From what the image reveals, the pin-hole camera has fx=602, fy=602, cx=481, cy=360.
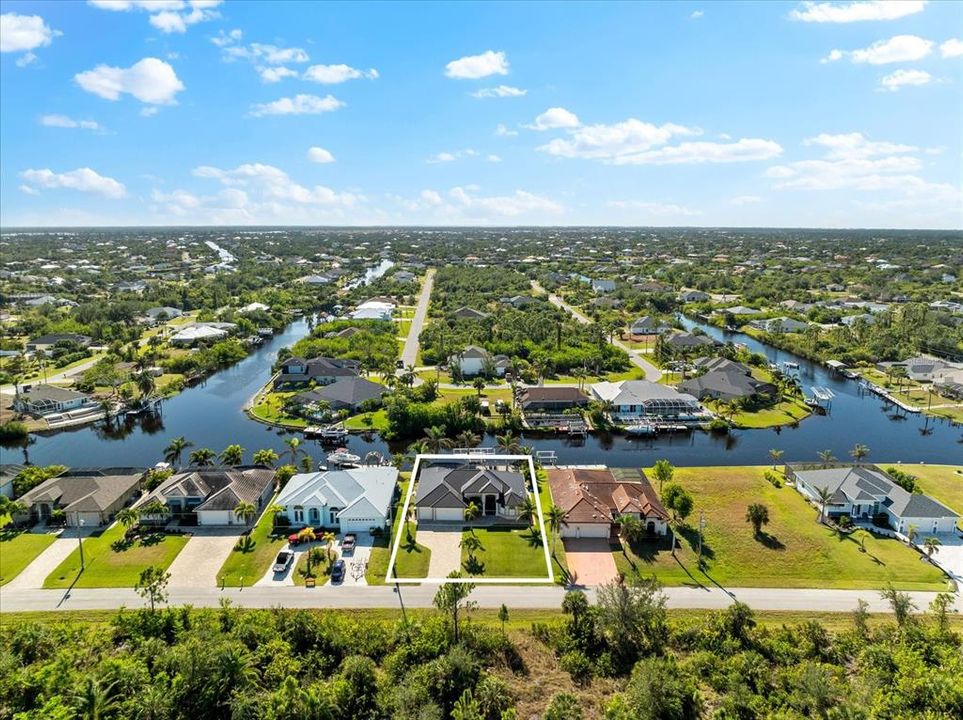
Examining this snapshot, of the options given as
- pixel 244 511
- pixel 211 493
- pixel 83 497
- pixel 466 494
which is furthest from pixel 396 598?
pixel 83 497

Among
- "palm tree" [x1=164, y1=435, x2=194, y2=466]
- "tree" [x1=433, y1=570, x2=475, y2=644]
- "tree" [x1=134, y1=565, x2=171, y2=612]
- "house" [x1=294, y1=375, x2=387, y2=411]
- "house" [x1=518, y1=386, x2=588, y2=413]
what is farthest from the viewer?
"house" [x1=294, y1=375, x2=387, y2=411]

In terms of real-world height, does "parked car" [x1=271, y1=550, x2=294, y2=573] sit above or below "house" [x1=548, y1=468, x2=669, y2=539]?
below

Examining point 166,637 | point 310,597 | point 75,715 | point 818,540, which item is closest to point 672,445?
point 818,540

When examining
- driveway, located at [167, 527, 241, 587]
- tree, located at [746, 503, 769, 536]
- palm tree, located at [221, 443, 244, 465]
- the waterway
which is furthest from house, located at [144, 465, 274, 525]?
tree, located at [746, 503, 769, 536]

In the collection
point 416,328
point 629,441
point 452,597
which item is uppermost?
point 416,328

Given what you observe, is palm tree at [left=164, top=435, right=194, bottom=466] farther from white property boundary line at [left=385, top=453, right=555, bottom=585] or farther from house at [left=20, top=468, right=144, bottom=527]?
white property boundary line at [left=385, top=453, right=555, bottom=585]

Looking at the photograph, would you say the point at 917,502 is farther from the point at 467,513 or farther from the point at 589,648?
the point at 467,513

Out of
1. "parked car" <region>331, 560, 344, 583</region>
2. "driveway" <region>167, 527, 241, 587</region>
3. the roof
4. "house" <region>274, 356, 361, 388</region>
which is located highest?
"house" <region>274, 356, 361, 388</region>

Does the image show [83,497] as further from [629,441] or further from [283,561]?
[629,441]
